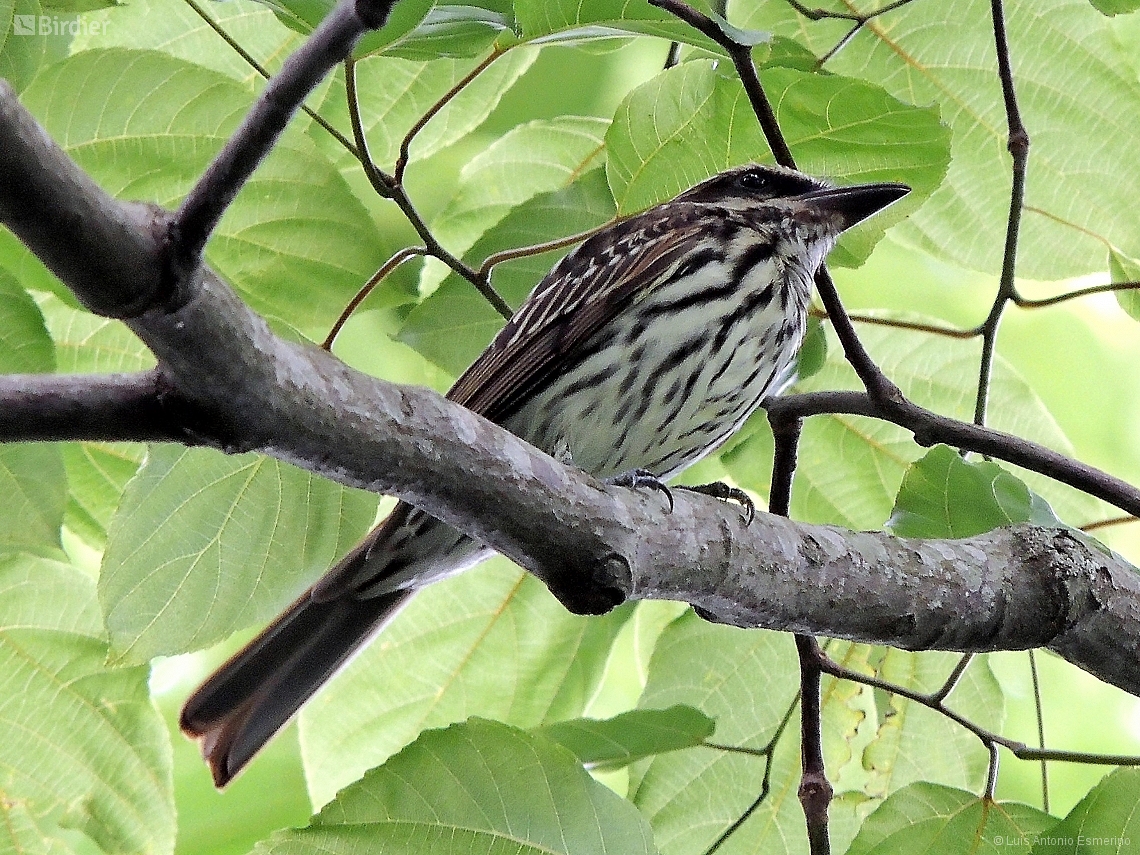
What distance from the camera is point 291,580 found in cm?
225

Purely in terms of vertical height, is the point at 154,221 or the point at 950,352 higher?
the point at 950,352

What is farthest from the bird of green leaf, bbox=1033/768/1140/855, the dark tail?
green leaf, bbox=1033/768/1140/855

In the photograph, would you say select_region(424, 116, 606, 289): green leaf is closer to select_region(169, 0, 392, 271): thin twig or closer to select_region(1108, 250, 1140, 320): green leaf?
select_region(1108, 250, 1140, 320): green leaf

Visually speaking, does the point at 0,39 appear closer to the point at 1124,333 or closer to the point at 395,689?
the point at 395,689

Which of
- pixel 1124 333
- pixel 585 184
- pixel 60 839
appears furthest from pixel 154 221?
pixel 1124 333

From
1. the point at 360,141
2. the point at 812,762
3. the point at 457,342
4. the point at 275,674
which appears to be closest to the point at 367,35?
the point at 360,141

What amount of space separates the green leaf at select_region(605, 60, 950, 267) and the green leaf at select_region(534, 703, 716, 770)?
0.91 meters

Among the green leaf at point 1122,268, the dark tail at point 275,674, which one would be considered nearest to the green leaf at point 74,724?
the dark tail at point 275,674

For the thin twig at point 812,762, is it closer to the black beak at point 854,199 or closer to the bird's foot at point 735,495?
the bird's foot at point 735,495

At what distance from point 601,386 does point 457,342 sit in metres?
0.31

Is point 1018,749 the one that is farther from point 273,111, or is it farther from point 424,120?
point 273,111

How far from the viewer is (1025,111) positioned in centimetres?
270

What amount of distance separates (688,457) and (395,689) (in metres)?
0.79

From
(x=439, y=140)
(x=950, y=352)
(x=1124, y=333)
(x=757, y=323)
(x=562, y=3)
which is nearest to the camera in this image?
(x=562, y=3)
